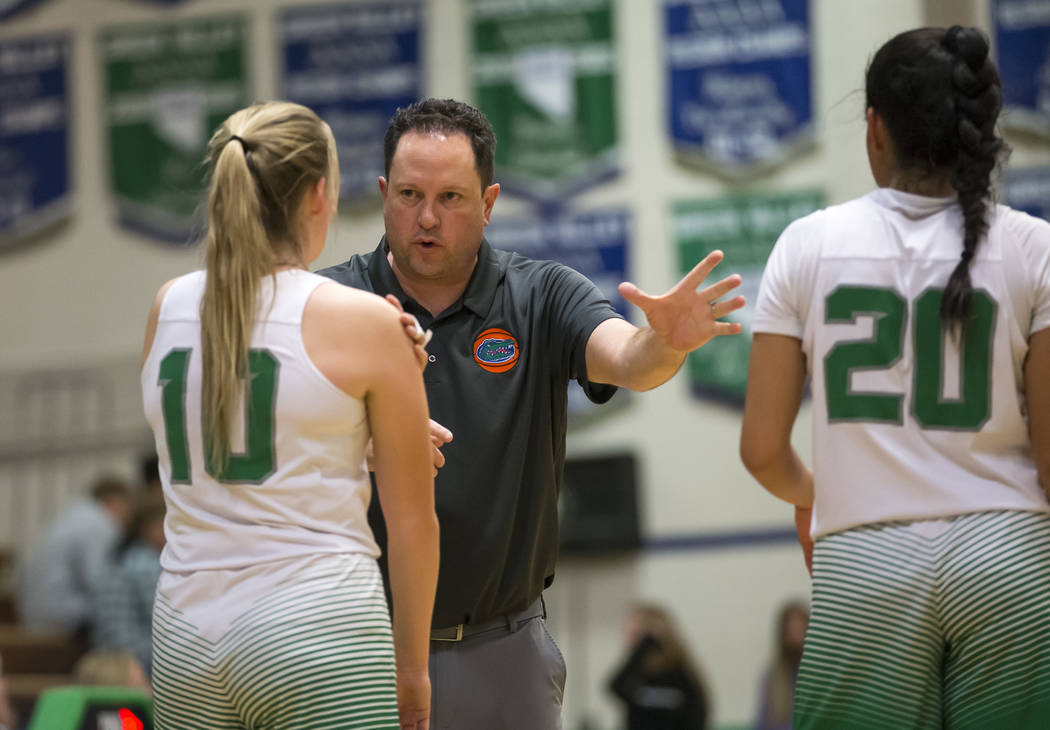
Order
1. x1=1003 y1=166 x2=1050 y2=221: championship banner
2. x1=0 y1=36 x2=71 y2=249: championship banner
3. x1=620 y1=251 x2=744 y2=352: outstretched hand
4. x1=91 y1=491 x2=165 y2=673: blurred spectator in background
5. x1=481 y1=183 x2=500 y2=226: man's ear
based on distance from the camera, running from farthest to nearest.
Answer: x1=0 y1=36 x2=71 y2=249: championship banner, x1=1003 y1=166 x2=1050 y2=221: championship banner, x1=91 y1=491 x2=165 y2=673: blurred spectator in background, x1=481 y1=183 x2=500 y2=226: man's ear, x1=620 y1=251 x2=744 y2=352: outstretched hand

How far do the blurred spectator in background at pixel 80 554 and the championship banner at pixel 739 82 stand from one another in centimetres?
494

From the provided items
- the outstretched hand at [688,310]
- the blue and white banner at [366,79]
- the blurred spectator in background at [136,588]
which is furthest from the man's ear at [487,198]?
the blue and white banner at [366,79]

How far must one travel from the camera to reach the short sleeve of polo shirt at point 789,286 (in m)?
2.46

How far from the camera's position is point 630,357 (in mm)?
2852

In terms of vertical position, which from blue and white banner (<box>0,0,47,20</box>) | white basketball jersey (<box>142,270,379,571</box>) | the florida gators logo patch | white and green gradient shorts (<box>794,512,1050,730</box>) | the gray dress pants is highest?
blue and white banner (<box>0,0,47,20</box>)

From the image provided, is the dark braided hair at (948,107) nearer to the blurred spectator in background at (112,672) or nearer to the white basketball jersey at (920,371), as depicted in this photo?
the white basketball jersey at (920,371)

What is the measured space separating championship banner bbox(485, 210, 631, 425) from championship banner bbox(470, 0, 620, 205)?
21 cm

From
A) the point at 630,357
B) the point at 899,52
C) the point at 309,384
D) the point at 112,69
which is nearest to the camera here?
the point at 309,384

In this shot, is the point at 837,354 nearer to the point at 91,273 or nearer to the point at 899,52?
the point at 899,52

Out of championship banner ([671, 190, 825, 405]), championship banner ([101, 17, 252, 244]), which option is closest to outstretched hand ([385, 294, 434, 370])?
championship banner ([671, 190, 825, 405])

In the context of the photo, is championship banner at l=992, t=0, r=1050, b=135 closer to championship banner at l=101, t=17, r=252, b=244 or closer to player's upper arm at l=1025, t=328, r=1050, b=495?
championship banner at l=101, t=17, r=252, b=244

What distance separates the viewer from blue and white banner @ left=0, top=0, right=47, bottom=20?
11.6 metres

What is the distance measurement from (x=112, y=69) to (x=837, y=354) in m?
10.1

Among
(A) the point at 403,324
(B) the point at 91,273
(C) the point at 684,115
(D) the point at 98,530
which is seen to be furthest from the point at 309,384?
(B) the point at 91,273
